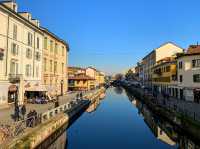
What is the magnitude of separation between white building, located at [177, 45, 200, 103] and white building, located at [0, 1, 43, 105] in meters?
25.7

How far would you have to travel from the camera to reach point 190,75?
47625 millimetres

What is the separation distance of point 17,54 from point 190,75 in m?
28.7

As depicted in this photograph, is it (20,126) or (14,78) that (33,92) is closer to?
(14,78)

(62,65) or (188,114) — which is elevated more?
(62,65)

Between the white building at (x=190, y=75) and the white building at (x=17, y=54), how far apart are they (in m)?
25.7

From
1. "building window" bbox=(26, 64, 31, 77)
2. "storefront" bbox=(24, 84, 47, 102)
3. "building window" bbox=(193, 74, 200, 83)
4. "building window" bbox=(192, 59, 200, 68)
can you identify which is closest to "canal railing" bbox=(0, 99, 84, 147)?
"storefront" bbox=(24, 84, 47, 102)

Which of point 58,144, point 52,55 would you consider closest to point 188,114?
point 58,144

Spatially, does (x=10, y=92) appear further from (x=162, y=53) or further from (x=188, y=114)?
(x=162, y=53)

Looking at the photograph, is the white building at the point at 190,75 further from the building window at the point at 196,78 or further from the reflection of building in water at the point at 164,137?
the reflection of building in water at the point at 164,137

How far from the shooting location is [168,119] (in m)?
35.6

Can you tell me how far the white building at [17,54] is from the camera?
Answer: 3390 centimetres

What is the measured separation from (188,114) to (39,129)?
15.5m

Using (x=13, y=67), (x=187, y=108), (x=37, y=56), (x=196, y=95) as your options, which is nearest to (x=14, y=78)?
(x=13, y=67)

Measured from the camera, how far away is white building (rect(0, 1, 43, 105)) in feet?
111
